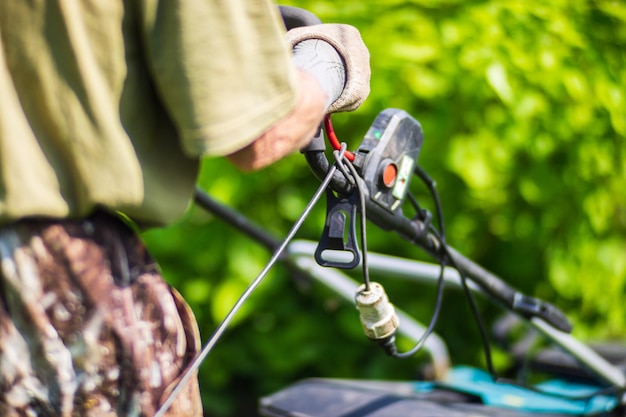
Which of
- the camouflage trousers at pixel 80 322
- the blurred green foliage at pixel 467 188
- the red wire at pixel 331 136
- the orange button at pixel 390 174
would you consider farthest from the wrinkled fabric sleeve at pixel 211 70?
the blurred green foliage at pixel 467 188

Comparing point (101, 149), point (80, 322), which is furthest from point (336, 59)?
point (80, 322)

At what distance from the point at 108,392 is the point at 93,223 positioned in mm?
210

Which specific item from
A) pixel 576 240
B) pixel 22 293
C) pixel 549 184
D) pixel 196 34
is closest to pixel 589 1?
pixel 549 184

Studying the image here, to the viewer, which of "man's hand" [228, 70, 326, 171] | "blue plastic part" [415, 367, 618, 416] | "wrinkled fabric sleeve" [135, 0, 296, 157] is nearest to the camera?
"wrinkled fabric sleeve" [135, 0, 296, 157]

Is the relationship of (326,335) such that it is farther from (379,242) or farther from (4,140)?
(4,140)

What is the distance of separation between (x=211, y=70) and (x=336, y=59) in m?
0.32

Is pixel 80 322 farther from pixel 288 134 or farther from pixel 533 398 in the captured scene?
pixel 533 398

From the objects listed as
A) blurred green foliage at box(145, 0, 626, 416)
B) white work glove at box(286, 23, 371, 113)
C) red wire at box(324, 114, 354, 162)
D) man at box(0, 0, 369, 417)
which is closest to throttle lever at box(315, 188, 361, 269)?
red wire at box(324, 114, 354, 162)

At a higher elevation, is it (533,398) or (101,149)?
(101,149)

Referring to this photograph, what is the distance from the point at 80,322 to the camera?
96 centimetres

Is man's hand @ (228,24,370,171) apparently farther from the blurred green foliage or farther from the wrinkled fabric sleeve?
the blurred green foliage

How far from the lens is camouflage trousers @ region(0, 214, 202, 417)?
3.10ft

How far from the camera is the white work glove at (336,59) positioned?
3.80 ft

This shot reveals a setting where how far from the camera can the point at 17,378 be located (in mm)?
963
